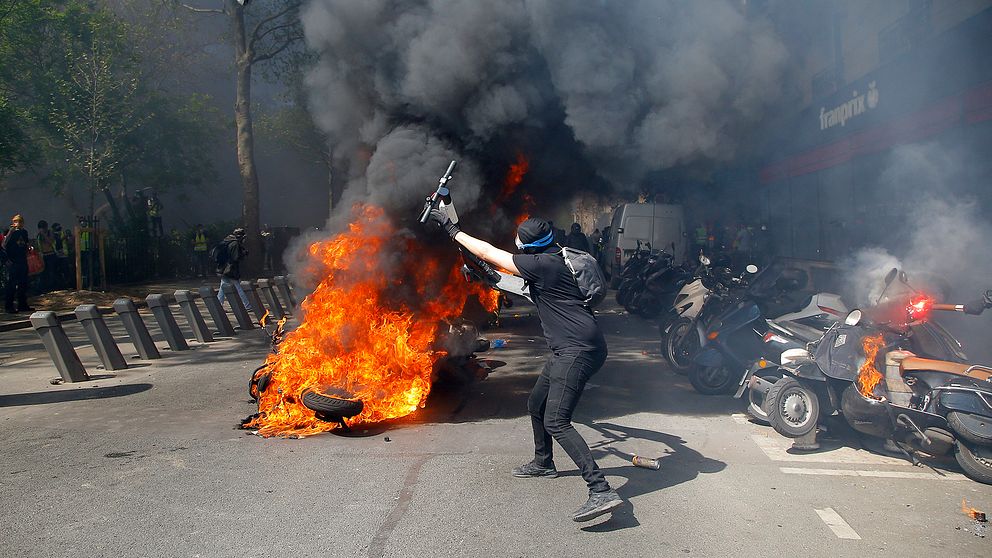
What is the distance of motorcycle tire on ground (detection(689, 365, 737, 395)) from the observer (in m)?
7.45

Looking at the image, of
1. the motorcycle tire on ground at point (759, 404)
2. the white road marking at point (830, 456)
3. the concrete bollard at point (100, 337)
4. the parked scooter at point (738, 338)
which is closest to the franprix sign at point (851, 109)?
the parked scooter at point (738, 338)

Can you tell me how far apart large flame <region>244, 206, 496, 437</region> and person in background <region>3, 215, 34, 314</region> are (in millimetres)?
9466

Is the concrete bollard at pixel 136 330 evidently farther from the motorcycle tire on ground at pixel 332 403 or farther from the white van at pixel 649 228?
the white van at pixel 649 228

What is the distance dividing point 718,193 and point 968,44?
8927 millimetres

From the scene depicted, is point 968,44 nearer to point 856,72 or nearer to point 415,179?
point 856,72

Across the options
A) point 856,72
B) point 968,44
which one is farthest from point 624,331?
point 856,72

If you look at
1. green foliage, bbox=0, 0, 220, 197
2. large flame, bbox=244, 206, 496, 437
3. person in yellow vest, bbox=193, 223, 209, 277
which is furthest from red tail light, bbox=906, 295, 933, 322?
person in yellow vest, bbox=193, 223, 209, 277

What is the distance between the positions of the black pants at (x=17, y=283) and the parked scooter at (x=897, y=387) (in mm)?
13987

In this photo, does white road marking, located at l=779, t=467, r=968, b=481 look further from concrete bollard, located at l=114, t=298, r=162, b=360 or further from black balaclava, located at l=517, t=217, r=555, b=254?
concrete bollard, located at l=114, t=298, r=162, b=360

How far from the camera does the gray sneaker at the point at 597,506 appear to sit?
404 cm

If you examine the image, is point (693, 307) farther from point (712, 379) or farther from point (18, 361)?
point (18, 361)

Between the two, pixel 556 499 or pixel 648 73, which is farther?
pixel 648 73

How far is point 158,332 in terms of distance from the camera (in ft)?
41.6

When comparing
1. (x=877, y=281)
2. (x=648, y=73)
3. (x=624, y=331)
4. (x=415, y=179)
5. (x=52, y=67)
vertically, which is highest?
(x=52, y=67)
